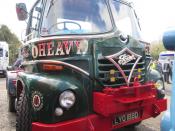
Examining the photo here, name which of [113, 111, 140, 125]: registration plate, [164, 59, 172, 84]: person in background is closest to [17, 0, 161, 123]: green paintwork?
[113, 111, 140, 125]: registration plate

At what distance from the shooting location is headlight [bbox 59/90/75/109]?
11.9 feet

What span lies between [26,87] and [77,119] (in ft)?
2.80

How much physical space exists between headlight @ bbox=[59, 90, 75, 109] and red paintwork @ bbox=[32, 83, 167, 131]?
206 mm

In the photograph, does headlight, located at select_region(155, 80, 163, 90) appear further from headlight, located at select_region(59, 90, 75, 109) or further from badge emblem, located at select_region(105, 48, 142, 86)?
headlight, located at select_region(59, 90, 75, 109)

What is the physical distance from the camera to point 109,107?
3.82m

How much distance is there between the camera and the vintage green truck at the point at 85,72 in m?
3.69

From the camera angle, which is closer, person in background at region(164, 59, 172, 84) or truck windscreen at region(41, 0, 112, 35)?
truck windscreen at region(41, 0, 112, 35)

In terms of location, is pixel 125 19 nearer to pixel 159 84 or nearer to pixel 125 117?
pixel 159 84

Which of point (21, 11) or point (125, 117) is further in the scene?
point (21, 11)

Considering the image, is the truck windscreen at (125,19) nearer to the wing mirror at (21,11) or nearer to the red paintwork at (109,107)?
the red paintwork at (109,107)

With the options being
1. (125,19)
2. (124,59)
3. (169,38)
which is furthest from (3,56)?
(169,38)

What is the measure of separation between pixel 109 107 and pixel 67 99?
1.86ft

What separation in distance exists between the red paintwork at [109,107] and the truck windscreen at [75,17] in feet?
3.27

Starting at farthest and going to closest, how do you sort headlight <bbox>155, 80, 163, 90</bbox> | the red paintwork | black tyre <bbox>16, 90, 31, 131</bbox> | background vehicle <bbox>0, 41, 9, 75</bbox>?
background vehicle <bbox>0, 41, 9, 75</bbox>, headlight <bbox>155, 80, 163, 90</bbox>, black tyre <bbox>16, 90, 31, 131</bbox>, the red paintwork
